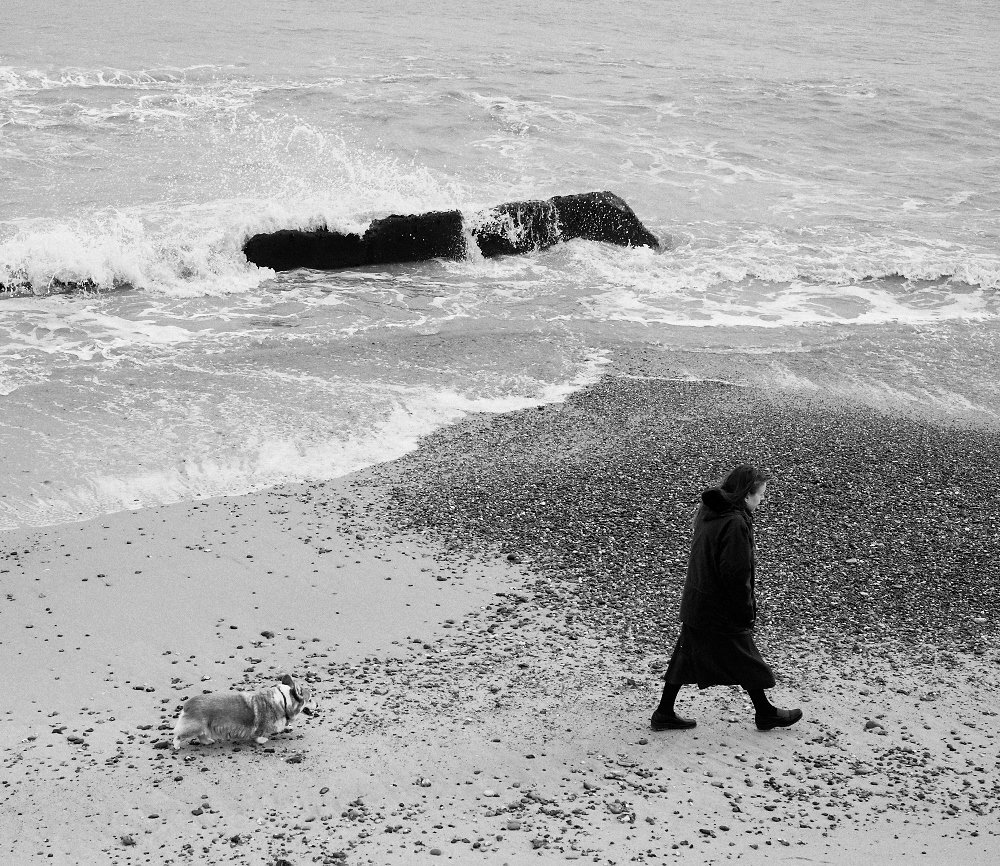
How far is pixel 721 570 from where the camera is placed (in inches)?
222

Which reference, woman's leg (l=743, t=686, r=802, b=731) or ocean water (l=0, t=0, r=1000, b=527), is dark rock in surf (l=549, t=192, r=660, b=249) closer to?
ocean water (l=0, t=0, r=1000, b=527)

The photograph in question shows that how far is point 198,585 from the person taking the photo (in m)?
7.34

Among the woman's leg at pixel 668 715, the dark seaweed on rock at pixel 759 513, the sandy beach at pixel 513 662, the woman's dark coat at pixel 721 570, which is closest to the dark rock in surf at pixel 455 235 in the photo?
the dark seaweed on rock at pixel 759 513

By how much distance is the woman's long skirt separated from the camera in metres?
5.73

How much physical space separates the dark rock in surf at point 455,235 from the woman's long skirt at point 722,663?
10.8 meters

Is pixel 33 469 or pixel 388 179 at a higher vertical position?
pixel 388 179

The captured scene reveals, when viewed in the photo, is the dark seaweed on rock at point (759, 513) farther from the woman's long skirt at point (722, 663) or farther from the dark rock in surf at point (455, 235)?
the dark rock in surf at point (455, 235)

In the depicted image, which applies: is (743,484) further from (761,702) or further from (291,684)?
(291,684)

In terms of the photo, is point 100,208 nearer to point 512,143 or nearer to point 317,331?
point 317,331

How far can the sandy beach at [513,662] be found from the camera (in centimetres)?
498

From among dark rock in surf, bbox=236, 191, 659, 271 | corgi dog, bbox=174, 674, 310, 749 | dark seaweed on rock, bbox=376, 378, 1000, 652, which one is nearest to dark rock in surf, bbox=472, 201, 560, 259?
dark rock in surf, bbox=236, 191, 659, 271

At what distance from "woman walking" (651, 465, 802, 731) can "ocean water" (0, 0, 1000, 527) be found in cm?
418

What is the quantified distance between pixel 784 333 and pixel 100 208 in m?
10.6

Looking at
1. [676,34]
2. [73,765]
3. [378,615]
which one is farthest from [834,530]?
[676,34]
